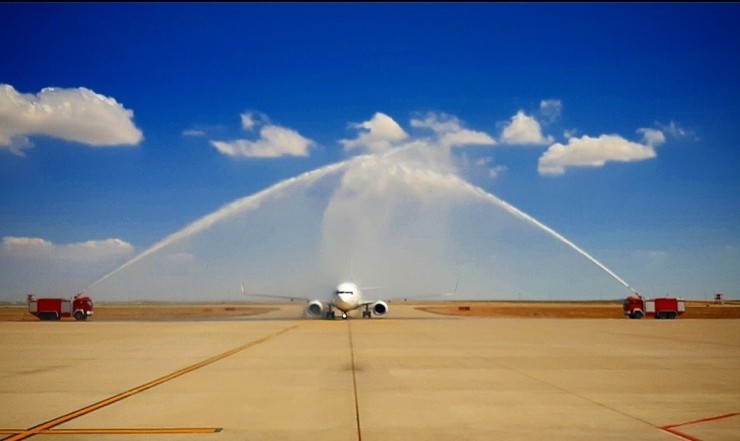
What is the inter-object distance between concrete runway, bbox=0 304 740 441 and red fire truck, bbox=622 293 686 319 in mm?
37563

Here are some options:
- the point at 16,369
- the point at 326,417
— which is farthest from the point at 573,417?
the point at 16,369

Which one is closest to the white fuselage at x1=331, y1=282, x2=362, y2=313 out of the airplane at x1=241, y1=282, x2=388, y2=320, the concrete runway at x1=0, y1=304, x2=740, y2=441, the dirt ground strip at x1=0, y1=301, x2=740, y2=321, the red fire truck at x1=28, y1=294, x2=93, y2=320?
the airplane at x1=241, y1=282, x2=388, y2=320

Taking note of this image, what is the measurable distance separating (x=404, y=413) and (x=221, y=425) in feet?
10.5

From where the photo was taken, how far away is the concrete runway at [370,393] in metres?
9.80

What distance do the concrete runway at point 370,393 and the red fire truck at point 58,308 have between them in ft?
114

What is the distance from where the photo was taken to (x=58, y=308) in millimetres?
56188

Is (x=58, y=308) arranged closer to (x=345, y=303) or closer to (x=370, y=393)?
(x=345, y=303)

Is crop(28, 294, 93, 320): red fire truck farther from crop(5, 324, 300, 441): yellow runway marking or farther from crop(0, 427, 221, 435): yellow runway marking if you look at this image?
crop(0, 427, 221, 435): yellow runway marking

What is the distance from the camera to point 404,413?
11.1 meters

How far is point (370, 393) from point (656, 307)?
5521 centimetres

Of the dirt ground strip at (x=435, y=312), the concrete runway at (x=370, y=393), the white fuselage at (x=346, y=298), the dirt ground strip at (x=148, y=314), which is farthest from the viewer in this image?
the dirt ground strip at (x=435, y=312)

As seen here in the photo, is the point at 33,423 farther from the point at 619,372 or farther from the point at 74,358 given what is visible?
the point at 619,372

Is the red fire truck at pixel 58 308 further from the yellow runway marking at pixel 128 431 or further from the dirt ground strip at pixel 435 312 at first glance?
the yellow runway marking at pixel 128 431

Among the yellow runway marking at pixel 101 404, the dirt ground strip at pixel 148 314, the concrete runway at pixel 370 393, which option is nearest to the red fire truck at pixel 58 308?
the dirt ground strip at pixel 148 314
